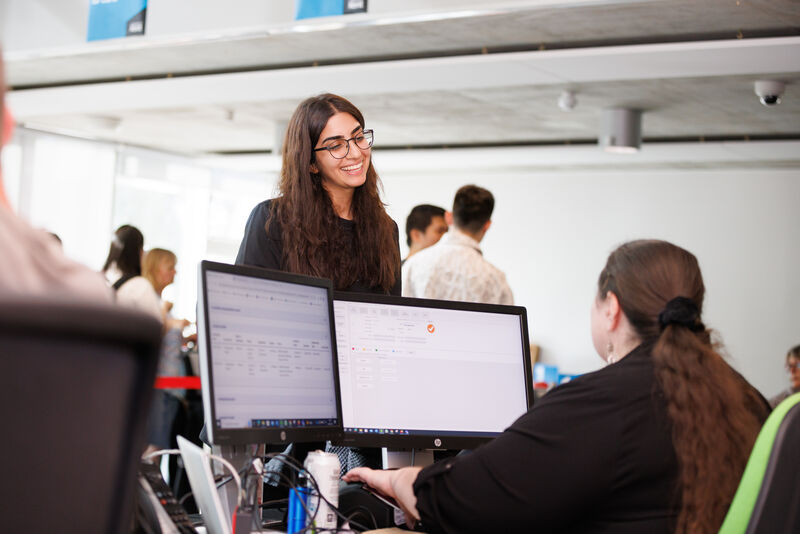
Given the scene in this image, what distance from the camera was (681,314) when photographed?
62.3 inches

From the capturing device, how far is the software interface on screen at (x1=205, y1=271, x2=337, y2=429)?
167 centimetres

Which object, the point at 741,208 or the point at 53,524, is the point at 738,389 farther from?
the point at 741,208

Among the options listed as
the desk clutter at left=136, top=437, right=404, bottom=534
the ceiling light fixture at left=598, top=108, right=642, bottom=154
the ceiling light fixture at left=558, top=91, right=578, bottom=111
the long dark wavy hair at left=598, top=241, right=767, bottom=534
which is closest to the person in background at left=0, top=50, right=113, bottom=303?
the desk clutter at left=136, top=437, right=404, bottom=534

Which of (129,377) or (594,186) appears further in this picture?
(594,186)

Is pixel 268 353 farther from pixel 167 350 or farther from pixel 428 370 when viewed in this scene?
pixel 167 350

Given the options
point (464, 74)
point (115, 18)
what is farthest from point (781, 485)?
point (115, 18)

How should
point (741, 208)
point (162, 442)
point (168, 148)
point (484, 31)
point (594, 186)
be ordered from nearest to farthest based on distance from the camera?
point (162, 442)
point (484, 31)
point (741, 208)
point (594, 186)
point (168, 148)

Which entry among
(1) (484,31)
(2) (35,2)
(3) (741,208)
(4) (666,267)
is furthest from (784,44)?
(2) (35,2)

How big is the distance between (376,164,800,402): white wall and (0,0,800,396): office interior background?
0.02m

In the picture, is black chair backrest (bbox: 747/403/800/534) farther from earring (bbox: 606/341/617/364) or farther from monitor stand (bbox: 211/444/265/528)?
monitor stand (bbox: 211/444/265/528)

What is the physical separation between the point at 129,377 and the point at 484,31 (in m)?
5.71

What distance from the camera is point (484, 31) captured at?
6.24 metres

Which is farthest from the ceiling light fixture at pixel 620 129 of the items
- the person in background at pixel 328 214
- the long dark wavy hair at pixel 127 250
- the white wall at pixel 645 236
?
the person in background at pixel 328 214

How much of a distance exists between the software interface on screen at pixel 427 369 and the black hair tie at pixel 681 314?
25.9 inches
